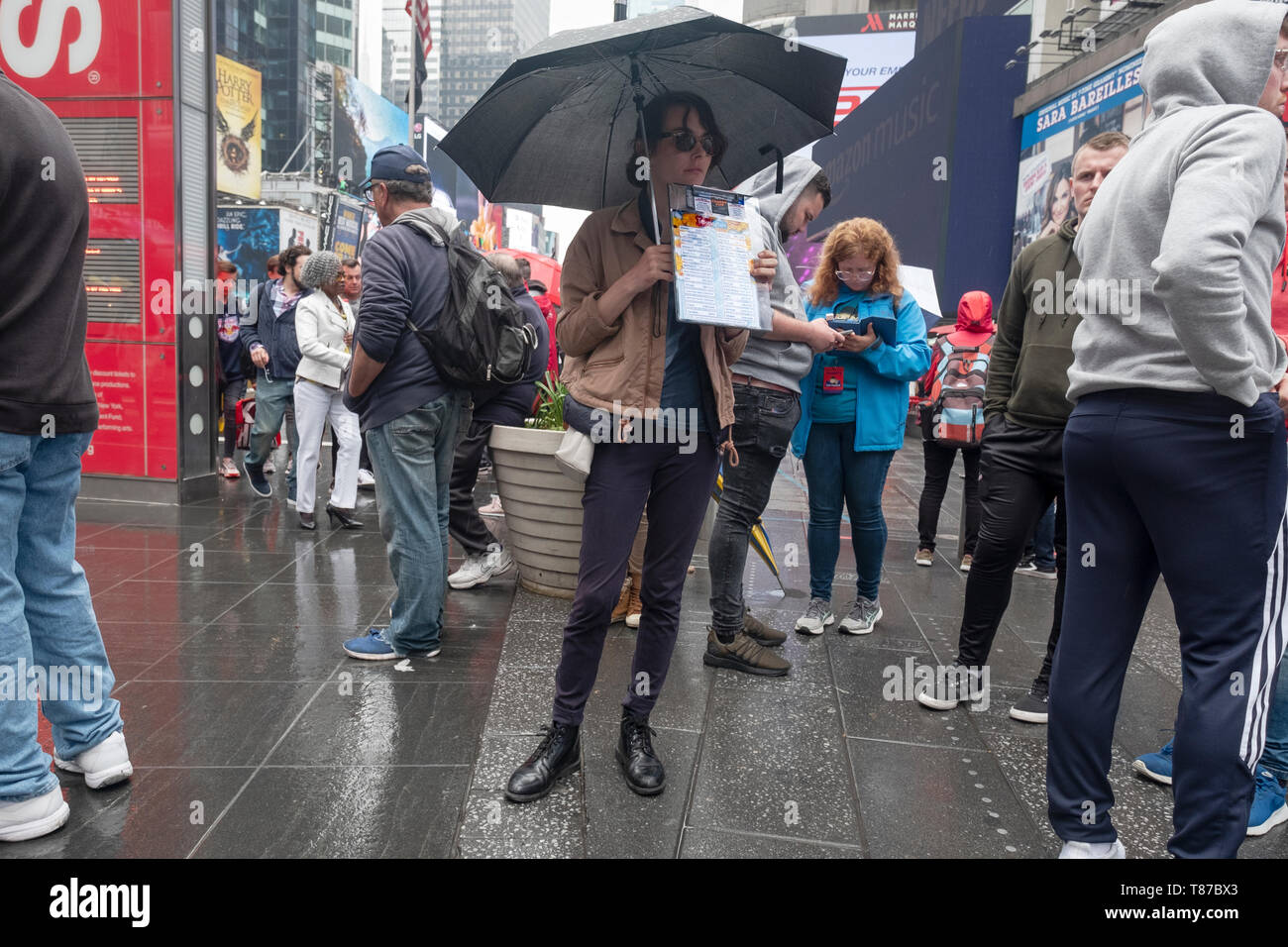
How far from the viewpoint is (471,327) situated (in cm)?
415

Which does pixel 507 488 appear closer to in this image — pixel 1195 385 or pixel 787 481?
pixel 1195 385

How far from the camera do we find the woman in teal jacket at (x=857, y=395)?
455 centimetres

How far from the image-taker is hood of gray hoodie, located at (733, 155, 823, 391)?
4.13 metres

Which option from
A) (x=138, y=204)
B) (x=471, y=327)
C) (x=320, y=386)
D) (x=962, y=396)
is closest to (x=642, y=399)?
(x=471, y=327)

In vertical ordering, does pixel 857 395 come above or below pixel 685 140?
below

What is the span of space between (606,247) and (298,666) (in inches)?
91.4

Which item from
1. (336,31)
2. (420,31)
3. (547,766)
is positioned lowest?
(547,766)

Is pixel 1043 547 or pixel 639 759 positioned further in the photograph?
pixel 1043 547

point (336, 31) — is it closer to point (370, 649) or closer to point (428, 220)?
point (428, 220)

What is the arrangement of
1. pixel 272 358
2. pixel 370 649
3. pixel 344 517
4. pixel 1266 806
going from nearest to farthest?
pixel 1266 806, pixel 370 649, pixel 344 517, pixel 272 358

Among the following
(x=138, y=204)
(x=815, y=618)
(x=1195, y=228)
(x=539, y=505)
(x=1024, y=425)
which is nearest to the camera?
(x=1195, y=228)

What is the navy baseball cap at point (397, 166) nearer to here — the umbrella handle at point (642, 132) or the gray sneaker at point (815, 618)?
the umbrella handle at point (642, 132)

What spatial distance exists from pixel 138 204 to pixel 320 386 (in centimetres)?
225

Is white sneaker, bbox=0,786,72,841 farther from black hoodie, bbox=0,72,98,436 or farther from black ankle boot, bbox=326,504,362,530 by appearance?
black ankle boot, bbox=326,504,362,530
